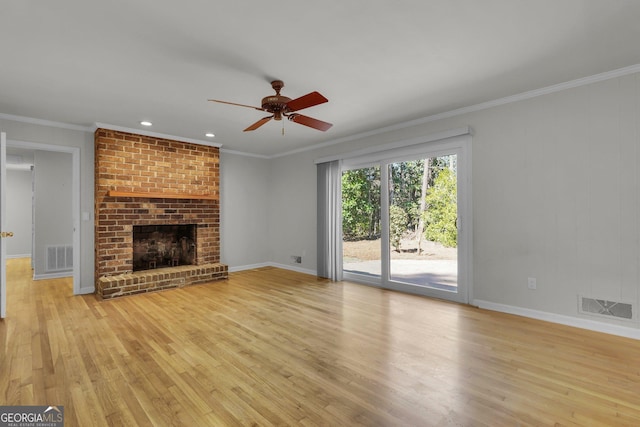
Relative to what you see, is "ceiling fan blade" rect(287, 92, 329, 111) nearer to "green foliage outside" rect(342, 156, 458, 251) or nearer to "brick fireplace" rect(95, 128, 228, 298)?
"green foliage outside" rect(342, 156, 458, 251)

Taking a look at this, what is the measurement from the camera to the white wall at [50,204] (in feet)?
17.7

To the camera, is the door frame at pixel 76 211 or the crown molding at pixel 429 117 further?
the door frame at pixel 76 211

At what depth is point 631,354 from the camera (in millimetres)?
2396

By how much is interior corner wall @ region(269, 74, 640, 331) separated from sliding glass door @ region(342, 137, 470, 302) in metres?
0.23

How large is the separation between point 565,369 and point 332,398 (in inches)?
68.4

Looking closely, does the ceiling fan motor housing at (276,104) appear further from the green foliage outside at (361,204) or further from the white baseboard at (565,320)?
the white baseboard at (565,320)

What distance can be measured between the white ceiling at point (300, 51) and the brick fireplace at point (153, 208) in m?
0.98

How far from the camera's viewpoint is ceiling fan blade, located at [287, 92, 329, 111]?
2.41 metres

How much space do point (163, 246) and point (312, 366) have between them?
4.12 m

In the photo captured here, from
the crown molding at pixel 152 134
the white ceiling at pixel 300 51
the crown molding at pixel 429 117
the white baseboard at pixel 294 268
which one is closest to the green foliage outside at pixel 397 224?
the crown molding at pixel 429 117

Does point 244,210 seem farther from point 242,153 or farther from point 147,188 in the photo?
point 147,188

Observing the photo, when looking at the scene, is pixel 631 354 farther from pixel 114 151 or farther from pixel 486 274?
pixel 114 151

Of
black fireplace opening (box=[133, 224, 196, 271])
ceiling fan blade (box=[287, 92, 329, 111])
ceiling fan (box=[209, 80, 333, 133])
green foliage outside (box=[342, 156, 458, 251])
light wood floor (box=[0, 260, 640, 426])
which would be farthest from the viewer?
black fireplace opening (box=[133, 224, 196, 271])

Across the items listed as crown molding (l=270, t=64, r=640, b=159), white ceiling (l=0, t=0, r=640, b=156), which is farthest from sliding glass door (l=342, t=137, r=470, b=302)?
white ceiling (l=0, t=0, r=640, b=156)
